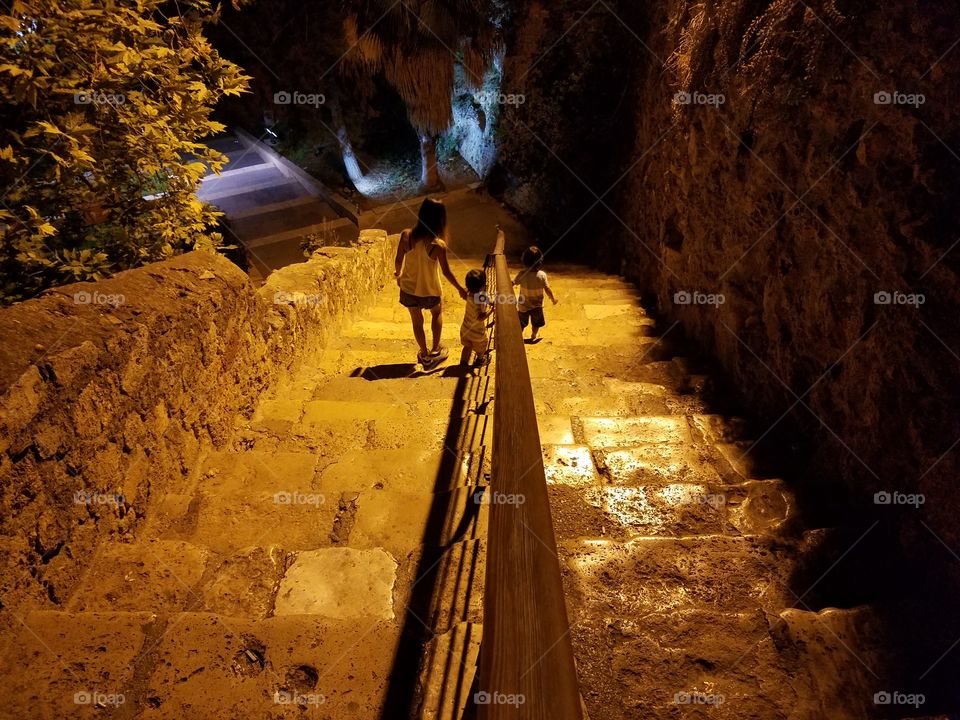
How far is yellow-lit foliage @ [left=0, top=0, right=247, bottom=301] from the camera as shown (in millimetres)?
2961

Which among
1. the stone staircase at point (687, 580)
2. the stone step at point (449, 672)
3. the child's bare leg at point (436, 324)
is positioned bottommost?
the stone staircase at point (687, 580)

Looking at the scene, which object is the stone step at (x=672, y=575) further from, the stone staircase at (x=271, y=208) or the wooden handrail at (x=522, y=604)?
the stone staircase at (x=271, y=208)

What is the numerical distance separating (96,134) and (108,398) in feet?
6.72

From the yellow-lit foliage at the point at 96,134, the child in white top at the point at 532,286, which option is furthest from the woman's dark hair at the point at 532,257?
the yellow-lit foliage at the point at 96,134

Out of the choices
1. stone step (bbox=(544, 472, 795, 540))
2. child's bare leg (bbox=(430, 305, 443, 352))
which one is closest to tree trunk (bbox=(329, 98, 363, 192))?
child's bare leg (bbox=(430, 305, 443, 352))

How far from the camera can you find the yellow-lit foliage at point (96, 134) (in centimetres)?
296

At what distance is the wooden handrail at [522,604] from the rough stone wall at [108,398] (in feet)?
5.89

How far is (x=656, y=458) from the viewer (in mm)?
3100

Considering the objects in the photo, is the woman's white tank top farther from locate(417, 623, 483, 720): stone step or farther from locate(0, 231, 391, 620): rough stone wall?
locate(417, 623, 483, 720): stone step

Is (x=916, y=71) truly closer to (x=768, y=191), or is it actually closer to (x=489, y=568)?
(x=768, y=191)

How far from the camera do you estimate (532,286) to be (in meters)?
5.43

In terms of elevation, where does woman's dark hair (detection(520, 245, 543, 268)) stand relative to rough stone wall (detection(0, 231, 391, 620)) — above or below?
above

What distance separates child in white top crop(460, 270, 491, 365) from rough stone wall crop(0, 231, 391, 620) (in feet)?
5.41

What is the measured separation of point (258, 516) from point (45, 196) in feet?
7.98
